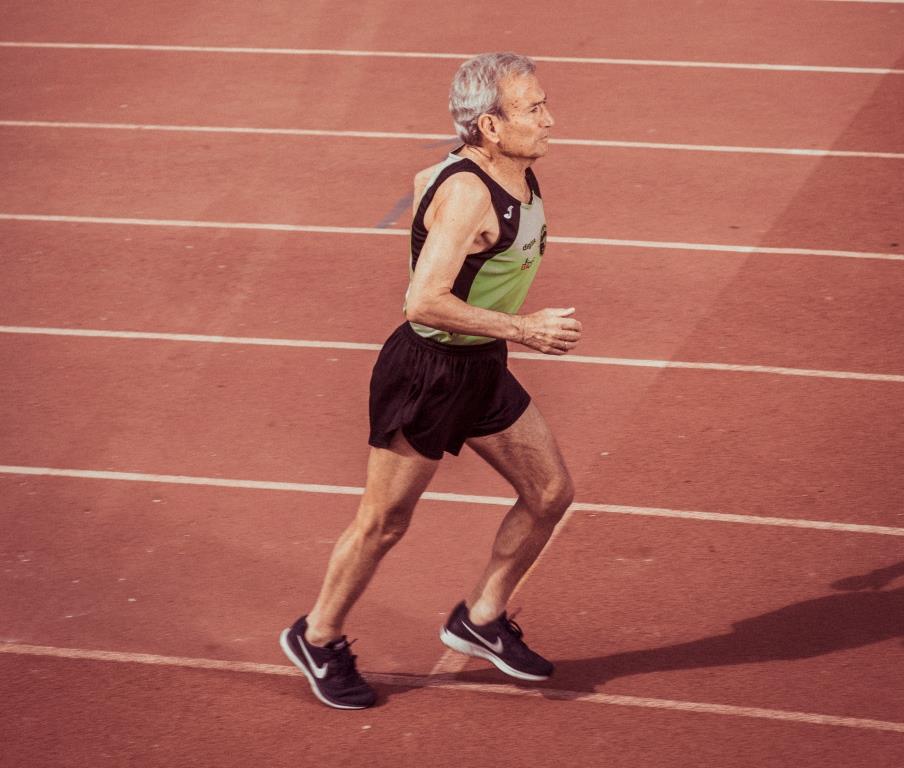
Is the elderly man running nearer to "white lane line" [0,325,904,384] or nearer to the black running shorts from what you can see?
the black running shorts

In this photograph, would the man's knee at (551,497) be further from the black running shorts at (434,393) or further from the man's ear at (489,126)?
the man's ear at (489,126)

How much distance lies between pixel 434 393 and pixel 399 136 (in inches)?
223

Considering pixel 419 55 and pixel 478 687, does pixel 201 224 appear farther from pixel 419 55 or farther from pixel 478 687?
pixel 478 687

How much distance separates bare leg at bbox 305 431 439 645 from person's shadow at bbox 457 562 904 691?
1.96ft

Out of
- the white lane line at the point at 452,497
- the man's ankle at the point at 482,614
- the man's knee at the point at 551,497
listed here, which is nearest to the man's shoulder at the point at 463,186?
the man's knee at the point at 551,497

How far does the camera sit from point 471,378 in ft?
15.0

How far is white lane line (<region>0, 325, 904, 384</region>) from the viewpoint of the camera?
23.3 ft

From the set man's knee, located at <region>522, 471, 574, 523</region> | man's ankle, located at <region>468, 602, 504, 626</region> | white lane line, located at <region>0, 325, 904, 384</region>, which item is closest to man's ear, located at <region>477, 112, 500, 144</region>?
man's knee, located at <region>522, 471, 574, 523</region>

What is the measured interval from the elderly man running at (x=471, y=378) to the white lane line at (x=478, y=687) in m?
0.11

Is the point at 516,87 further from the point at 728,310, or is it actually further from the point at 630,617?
the point at 728,310

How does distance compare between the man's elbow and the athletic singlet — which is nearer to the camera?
the man's elbow

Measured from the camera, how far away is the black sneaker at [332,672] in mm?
4801

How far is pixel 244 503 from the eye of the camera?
6.15 meters

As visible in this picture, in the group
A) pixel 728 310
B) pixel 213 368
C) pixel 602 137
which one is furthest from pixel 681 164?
pixel 213 368
